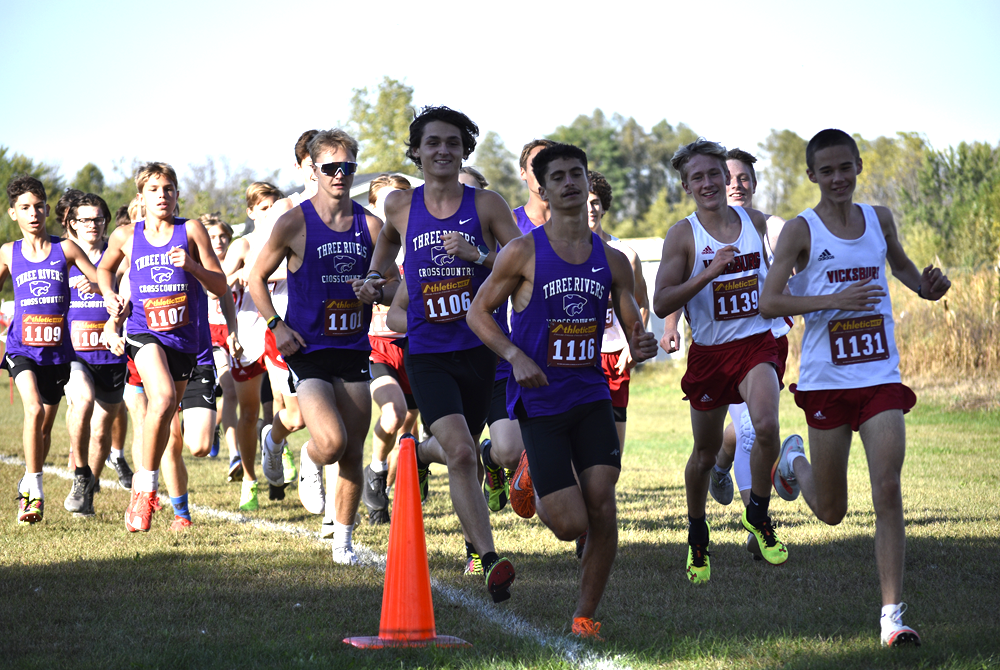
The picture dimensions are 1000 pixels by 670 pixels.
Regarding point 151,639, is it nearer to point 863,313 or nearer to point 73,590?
point 73,590

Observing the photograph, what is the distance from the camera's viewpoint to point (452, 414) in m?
5.17

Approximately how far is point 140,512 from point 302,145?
2853 mm

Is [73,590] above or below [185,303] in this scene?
below

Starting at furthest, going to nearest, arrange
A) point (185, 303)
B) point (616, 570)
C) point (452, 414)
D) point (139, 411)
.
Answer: point (139, 411)
point (185, 303)
point (616, 570)
point (452, 414)

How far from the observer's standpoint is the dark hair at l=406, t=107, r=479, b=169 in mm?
5484

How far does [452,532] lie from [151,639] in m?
3.05

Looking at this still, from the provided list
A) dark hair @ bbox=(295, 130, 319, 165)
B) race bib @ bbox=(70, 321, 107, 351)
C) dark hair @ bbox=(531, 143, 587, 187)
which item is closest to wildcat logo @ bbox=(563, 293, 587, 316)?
dark hair @ bbox=(531, 143, 587, 187)

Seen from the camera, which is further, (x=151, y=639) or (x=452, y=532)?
(x=452, y=532)

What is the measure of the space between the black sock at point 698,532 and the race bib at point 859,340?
148cm

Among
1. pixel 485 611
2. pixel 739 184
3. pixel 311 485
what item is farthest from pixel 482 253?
pixel 311 485

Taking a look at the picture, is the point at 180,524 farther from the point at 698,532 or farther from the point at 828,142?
the point at 828,142

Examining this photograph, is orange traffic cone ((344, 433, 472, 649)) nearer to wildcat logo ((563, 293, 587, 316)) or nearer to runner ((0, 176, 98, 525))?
wildcat logo ((563, 293, 587, 316))

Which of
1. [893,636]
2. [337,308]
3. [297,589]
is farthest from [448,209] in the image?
[893,636]

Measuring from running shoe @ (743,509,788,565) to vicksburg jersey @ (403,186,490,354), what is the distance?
6.41 feet
